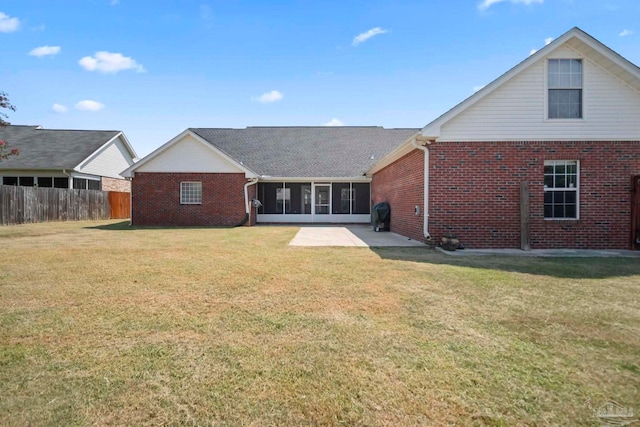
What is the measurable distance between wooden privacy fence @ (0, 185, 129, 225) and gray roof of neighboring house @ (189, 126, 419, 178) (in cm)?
840

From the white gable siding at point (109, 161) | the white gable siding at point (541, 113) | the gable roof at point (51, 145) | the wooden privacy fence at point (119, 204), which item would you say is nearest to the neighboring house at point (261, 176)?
the wooden privacy fence at point (119, 204)

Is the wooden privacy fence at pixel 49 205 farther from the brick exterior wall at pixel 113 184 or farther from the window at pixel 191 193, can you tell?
the window at pixel 191 193

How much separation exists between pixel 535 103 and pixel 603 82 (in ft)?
6.34

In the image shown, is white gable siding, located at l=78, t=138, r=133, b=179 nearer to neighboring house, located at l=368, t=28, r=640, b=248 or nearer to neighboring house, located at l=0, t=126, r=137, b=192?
neighboring house, located at l=0, t=126, r=137, b=192

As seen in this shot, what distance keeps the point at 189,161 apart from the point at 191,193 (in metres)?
1.69

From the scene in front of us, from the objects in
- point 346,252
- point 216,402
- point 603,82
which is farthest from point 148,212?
point 603,82

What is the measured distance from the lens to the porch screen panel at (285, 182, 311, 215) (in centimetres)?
2025

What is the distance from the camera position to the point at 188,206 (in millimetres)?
17656

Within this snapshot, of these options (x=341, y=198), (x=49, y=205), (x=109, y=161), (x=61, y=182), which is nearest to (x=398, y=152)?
(x=341, y=198)

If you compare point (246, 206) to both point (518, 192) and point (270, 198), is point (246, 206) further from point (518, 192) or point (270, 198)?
point (518, 192)

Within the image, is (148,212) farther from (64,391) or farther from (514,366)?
(514,366)

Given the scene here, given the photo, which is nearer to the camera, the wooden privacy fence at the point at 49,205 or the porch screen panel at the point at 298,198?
the wooden privacy fence at the point at 49,205

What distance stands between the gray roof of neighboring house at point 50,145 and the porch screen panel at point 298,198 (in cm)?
1503

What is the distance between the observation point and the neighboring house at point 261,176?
57.1ft
